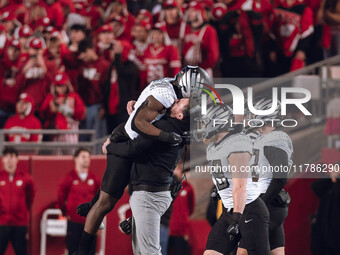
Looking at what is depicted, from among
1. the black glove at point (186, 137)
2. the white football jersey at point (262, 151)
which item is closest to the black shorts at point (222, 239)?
the white football jersey at point (262, 151)

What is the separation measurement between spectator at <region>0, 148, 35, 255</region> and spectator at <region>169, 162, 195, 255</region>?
1.83 m

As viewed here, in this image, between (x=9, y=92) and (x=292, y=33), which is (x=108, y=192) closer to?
(x=9, y=92)

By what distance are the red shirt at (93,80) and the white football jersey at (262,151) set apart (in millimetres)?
4517

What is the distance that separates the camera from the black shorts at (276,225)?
8695mm

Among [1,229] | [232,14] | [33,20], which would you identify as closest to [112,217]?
[1,229]

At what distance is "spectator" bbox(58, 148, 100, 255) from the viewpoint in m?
11.2

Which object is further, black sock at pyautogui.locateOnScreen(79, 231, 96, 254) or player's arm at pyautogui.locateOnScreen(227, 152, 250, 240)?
black sock at pyautogui.locateOnScreen(79, 231, 96, 254)

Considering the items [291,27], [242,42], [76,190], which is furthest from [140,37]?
[76,190]

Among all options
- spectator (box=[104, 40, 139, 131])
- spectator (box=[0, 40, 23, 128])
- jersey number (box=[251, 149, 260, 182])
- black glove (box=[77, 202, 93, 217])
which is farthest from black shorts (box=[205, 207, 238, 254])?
spectator (box=[0, 40, 23, 128])

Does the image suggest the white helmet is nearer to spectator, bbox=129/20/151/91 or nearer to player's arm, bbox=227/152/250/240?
player's arm, bbox=227/152/250/240

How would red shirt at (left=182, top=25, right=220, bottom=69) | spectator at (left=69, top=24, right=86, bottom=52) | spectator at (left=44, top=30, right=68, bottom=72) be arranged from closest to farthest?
red shirt at (left=182, top=25, right=220, bottom=69) < spectator at (left=44, top=30, right=68, bottom=72) < spectator at (left=69, top=24, right=86, bottom=52)

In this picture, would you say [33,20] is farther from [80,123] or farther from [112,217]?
[112,217]

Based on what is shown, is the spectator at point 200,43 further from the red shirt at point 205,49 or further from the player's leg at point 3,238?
the player's leg at point 3,238

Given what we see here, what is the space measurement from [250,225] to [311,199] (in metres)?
4.10
